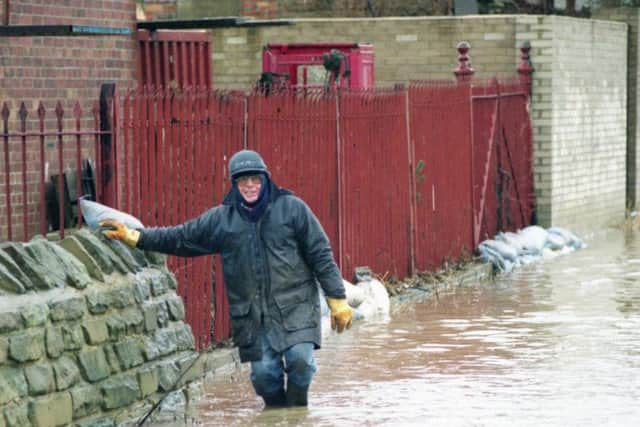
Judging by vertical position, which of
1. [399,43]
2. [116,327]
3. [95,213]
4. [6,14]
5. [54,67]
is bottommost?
[116,327]

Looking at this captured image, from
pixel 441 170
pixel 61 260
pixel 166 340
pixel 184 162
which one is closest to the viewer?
pixel 61 260

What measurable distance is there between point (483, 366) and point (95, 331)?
3528mm

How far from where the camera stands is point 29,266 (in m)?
8.73

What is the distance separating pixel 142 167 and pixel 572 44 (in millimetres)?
12094

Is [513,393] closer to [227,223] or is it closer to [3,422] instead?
[227,223]

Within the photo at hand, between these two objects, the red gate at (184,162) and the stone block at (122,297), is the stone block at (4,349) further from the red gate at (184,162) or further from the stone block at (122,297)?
the red gate at (184,162)

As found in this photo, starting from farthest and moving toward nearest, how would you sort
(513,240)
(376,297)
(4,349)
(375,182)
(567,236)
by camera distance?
(567,236)
(513,240)
(375,182)
(376,297)
(4,349)

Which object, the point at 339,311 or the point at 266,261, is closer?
the point at 266,261

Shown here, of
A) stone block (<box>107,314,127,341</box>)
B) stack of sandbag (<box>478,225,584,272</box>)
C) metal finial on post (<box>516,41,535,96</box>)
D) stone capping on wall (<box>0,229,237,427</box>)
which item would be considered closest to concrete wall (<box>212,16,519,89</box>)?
metal finial on post (<box>516,41,535,96</box>)

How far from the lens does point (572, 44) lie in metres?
22.0

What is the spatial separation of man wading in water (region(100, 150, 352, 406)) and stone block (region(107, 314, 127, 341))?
499 mm

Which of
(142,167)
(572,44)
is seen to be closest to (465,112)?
(572,44)

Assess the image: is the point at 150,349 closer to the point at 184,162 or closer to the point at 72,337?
the point at 72,337

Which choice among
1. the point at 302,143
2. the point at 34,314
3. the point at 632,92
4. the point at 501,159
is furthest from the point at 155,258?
the point at 632,92
